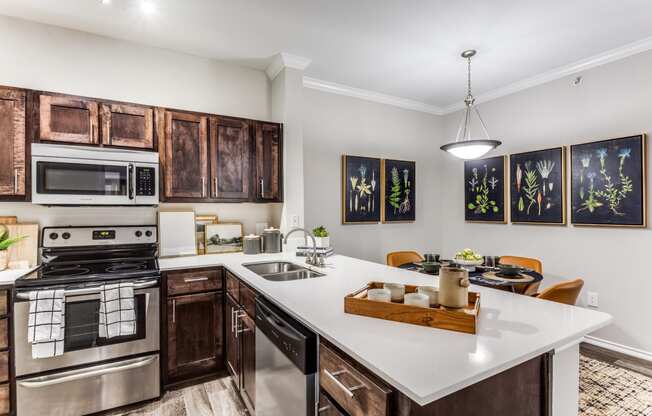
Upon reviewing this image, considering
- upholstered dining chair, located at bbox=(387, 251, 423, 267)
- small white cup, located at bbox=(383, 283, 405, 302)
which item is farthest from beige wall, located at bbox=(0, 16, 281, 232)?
small white cup, located at bbox=(383, 283, 405, 302)

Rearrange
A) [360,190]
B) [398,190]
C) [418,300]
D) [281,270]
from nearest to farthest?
[418,300], [281,270], [360,190], [398,190]

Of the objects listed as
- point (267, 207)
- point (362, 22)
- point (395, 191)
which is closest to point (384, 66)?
point (362, 22)

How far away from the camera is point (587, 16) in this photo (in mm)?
2395

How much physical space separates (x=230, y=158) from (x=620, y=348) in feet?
12.9

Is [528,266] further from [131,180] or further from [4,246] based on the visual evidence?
[4,246]

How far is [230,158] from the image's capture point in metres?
2.91

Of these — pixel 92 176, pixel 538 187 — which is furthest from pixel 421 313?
pixel 538 187

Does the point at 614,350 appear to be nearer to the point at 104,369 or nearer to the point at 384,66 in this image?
the point at 384,66

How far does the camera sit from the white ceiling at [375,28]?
90.4 inches

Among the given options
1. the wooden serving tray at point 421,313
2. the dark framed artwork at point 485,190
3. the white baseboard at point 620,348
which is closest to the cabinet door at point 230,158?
the wooden serving tray at point 421,313

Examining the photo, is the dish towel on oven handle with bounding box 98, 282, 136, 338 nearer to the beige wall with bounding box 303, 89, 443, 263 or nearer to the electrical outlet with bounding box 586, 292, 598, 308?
the beige wall with bounding box 303, 89, 443, 263

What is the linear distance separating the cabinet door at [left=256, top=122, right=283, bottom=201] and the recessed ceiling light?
44.9 inches

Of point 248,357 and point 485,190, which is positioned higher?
point 485,190

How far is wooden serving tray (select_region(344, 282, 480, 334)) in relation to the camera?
3.71 ft
